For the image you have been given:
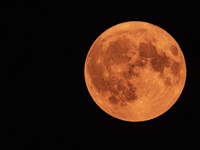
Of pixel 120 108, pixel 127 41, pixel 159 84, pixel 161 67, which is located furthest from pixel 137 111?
pixel 127 41

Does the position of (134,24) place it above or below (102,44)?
above

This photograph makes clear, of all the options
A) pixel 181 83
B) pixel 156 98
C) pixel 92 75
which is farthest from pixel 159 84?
pixel 92 75

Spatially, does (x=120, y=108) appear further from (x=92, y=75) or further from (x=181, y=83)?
(x=181, y=83)

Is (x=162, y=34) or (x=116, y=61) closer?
(x=116, y=61)

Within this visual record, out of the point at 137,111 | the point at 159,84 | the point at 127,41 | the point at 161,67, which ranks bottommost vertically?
the point at 137,111

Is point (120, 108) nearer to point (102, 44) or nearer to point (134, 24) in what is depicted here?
point (102, 44)

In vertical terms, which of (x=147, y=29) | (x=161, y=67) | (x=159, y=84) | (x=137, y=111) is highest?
(x=147, y=29)

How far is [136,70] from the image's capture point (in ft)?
15.6

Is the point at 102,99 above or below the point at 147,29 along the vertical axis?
below

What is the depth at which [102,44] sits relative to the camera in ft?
17.5

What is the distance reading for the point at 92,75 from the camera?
5391 millimetres

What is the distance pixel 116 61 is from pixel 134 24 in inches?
43.9

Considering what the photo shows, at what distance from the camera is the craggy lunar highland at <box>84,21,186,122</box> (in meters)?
4.78

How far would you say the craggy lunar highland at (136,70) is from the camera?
15.7 ft
